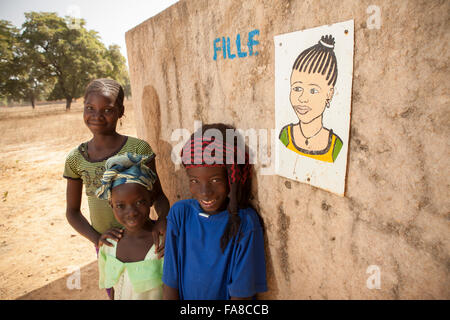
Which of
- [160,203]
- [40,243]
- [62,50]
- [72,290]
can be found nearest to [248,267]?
[160,203]

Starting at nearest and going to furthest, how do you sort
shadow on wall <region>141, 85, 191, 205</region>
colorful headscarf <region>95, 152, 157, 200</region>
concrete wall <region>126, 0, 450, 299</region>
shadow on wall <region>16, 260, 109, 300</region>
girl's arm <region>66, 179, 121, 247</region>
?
1. concrete wall <region>126, 0, 450, 299</region>
2. colorful headscarf <region>95, 152, 157, 200</region>
3. girl's arm <region>66, 179, 121, 247</region>
4. shadow on wall <region>141, 85, 191, 205</region>
5. shadow on wall <region>16, 260, 109, 300</region>

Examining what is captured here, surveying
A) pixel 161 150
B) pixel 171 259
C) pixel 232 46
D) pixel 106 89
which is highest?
pixel 232 46

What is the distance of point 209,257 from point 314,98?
3.31ft

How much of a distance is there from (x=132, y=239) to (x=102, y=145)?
0.64 metres

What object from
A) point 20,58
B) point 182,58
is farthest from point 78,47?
point 182,58

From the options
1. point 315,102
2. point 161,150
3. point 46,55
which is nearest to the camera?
point 315,102

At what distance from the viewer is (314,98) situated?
1083mm

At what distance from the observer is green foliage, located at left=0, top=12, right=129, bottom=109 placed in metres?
18.0

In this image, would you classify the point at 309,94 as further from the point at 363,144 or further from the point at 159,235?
the point at 159,235

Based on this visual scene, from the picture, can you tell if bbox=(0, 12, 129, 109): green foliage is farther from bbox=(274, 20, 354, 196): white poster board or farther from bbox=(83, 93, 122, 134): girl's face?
bbox=(274, 20, 354, 196): white poster board

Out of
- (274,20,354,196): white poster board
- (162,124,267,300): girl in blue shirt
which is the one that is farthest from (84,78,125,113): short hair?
(274,20,354,196): white poster board

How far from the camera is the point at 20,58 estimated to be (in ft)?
59.9

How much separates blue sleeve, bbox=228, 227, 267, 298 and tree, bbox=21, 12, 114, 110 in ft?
73.5

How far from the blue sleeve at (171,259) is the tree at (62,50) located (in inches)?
869
